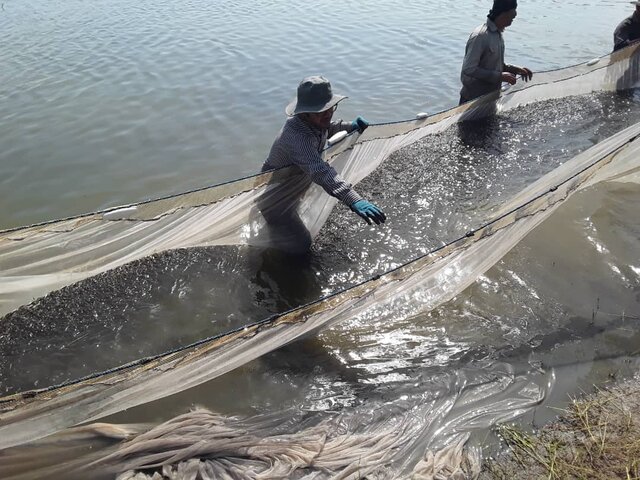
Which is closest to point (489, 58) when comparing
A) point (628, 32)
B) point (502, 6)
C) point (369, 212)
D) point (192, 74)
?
point (502, 6)

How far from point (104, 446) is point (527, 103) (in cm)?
661

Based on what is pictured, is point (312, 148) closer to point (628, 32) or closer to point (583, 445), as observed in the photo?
point (583, 445)

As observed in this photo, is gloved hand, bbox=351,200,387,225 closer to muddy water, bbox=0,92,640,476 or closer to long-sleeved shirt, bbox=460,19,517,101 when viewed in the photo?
muddy water, bbox=0,92,640,476

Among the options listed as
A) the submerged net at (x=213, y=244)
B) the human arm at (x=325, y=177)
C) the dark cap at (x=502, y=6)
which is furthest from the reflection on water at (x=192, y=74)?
the human arm at (x=325, y=177)

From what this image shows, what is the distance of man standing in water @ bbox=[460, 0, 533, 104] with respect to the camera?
210 inches

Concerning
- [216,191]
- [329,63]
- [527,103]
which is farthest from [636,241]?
[329,63]

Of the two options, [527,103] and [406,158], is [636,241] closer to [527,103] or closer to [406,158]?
[406,158]

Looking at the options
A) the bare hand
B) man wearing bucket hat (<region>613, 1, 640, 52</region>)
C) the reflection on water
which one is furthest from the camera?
man wearing bucket hat (<region>613, 1, 640, 52</region>)

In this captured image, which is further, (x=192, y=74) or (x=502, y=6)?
(x=192, y=74)

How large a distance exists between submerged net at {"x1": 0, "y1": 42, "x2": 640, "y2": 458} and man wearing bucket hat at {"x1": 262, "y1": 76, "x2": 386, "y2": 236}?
34cm

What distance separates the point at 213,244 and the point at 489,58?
4042mm

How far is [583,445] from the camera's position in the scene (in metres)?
2.49

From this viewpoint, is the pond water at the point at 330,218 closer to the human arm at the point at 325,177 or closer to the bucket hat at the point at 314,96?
the human arm at the point at 325,177

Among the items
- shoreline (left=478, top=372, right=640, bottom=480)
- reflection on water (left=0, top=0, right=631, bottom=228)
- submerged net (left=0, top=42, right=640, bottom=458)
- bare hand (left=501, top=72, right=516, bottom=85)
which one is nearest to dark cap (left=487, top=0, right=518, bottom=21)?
bare hand (left=501, top=72, right=516, bottom=85)
